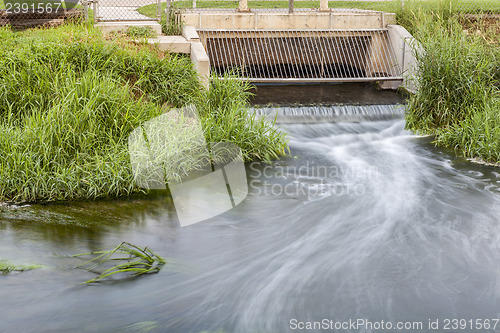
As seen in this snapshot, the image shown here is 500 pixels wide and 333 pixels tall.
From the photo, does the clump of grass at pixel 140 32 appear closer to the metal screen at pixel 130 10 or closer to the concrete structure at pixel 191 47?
the concrete structure at pixel 191 47

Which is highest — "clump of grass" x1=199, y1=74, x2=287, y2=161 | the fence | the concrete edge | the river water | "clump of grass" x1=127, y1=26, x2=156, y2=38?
the fence

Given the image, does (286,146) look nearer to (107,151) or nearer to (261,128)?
(261,128)

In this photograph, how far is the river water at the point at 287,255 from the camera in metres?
5.09

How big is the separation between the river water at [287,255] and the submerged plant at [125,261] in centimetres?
11

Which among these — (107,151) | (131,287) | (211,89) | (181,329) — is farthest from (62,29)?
(181,329)

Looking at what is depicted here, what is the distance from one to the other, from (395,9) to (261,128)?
6883mm

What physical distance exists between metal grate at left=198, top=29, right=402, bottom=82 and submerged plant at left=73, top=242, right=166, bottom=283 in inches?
285

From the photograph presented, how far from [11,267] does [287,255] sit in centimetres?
268

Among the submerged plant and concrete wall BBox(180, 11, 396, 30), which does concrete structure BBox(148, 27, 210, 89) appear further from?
the submerged plant

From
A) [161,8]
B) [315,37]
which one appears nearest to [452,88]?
[315,37]

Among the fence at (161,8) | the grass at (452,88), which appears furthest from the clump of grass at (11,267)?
the fence at (161,8)

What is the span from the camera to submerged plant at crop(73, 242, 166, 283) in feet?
18.5

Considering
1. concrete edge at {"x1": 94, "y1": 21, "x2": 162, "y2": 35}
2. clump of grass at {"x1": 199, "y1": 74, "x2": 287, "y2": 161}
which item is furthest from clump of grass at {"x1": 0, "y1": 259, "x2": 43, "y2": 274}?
concrete edge at {"x1": 94, "y1": 21, "x2": 162, "y2": 35}

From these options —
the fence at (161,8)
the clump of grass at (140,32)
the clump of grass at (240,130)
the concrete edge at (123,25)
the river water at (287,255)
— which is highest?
the fence at (161,8)
